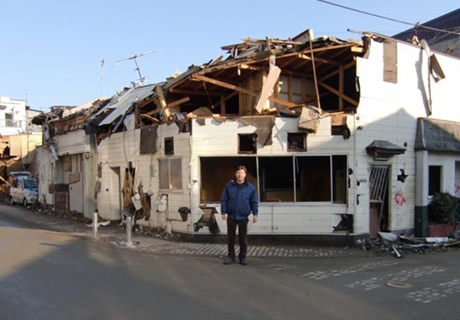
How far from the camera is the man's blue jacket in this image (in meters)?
8.02

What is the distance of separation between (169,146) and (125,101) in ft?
16.0

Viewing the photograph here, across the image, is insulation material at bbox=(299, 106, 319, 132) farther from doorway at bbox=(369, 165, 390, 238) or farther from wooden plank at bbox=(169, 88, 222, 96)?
wooden plank at bbox=(169, 88, 222, 96)

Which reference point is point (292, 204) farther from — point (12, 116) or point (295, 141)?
point (12, 116)

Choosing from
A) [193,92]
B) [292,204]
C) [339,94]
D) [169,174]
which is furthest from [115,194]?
[339,94]

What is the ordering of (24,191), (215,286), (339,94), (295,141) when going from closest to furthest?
(215,286), (295,141), (339,94), (24,191)

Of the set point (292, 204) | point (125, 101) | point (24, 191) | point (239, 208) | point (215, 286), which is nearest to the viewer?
point (215, 286)

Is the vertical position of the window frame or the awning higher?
the awning

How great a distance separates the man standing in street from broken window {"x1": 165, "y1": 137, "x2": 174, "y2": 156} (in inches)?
154

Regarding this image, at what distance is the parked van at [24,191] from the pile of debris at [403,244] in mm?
18337

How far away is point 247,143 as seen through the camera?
10727 mm

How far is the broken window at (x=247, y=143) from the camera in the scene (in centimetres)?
1054

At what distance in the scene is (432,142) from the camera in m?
11.5

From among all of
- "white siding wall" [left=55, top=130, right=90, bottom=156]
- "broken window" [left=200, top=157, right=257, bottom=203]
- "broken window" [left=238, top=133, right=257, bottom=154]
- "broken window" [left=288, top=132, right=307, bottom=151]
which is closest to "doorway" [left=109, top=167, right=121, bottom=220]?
"white siding wall" [left=55, top=130, right=90, bottom=156]

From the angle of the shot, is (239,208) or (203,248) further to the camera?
(203,248)
